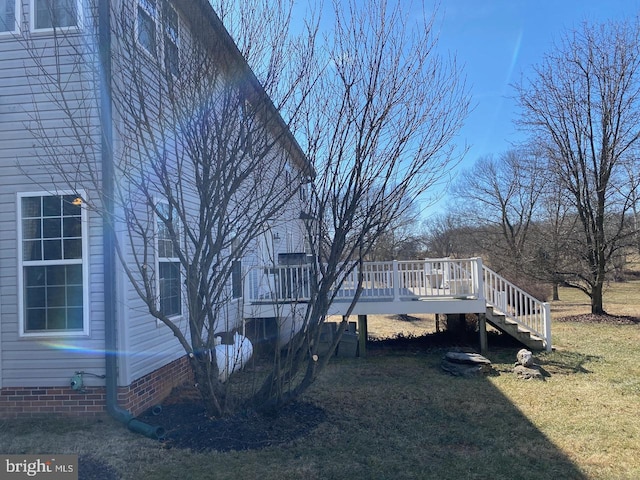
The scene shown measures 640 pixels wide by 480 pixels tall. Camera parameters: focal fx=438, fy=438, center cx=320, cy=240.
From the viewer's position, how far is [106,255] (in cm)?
509

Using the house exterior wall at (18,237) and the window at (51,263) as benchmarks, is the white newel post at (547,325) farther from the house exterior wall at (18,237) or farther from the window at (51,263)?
the window at (51,263)

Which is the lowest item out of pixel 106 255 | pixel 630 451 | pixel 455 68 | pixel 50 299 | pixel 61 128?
pixel 630 451

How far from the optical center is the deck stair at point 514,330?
8875 millimetres

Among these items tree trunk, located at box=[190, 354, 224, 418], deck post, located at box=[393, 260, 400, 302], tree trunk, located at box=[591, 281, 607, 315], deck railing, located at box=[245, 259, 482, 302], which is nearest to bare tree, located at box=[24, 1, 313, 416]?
tree trunk, located at box=[190, 354, 224, 418]

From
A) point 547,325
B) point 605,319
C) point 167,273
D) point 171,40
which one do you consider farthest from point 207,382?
point 605,319

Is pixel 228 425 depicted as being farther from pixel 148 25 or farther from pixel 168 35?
pixel 148 25

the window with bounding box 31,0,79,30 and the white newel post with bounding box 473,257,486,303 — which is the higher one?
the window with bounding box 31,0,79,30

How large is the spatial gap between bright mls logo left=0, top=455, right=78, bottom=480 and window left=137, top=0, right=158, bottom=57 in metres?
4.03

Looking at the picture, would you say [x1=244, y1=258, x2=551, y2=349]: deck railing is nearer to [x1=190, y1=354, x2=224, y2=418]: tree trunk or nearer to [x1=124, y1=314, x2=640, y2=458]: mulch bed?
[x1=124, y1=314, x2=640, y2=458]: mulch bed

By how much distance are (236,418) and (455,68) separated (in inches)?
184

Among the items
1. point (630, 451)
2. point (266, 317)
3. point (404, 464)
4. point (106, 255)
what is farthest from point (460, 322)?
point (106, 255)

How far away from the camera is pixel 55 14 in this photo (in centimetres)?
492

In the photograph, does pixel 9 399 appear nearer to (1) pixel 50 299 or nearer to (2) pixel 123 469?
(1) pixel 50 299

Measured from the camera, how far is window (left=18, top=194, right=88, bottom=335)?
17.1ft
